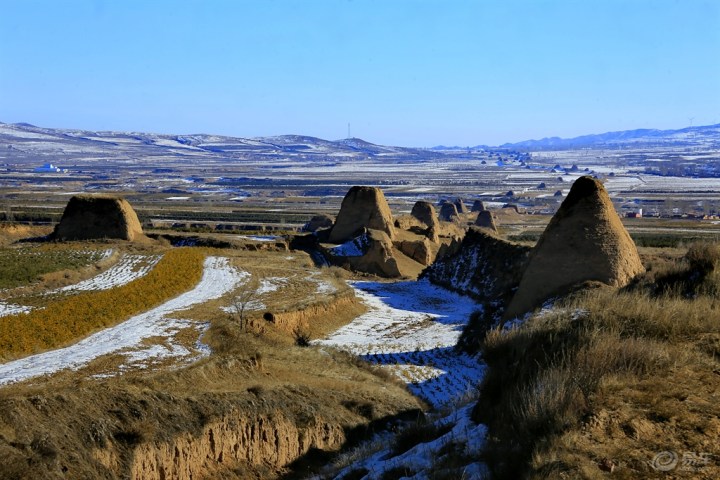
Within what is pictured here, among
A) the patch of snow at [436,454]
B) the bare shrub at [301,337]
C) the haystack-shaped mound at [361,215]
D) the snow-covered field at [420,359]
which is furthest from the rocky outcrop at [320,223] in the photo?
the patch of snow at [436,454]

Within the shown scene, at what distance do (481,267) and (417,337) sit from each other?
1019 centimetres

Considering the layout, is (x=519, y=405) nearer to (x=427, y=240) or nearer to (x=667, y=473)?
(x=667, y=473)

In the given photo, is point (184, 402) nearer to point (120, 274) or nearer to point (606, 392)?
point (606, 392)

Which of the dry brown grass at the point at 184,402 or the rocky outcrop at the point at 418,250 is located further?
the rocky outcrop at the point at 418,250

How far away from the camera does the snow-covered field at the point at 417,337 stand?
64.8 ft

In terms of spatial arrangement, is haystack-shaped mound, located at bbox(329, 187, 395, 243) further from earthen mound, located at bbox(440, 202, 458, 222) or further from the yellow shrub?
earthen mound, located at bbox(440, 202, 458, 222)

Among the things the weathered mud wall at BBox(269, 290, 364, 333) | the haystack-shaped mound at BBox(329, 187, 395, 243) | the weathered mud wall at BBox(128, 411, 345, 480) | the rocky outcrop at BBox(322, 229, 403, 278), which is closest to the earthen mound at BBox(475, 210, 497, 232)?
the haystack-shaped mound at BBox(329, 187, 395, 243)

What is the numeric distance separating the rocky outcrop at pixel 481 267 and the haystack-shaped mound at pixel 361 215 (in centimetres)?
899

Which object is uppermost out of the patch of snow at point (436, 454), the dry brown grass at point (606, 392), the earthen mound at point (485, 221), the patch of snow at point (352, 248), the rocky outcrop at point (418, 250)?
the dry brown grass at point (606, 392)

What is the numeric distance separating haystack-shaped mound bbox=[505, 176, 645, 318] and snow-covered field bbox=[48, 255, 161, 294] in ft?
54.2

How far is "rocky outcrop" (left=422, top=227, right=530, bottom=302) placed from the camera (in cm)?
3225

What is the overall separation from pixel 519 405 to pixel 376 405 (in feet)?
28.2

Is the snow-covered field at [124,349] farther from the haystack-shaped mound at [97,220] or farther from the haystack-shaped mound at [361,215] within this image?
the haystack-shaped mound at [361,215]

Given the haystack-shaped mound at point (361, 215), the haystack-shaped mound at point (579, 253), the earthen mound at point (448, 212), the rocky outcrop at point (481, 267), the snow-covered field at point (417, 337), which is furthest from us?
the earthen mound at point (448, 212)
